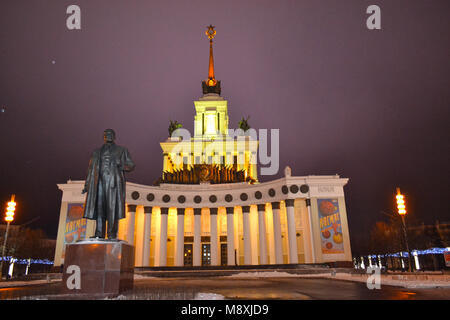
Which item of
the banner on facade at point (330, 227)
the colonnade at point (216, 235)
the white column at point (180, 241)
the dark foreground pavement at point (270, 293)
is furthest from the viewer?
the white column at point (180, 241)

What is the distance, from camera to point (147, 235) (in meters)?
44.1

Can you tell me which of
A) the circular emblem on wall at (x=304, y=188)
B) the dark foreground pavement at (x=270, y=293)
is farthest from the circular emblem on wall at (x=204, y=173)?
the dark foreground pavement at (x=270, y=293)

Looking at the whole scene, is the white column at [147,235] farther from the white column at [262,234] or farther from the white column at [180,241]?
the white column at [262,234]

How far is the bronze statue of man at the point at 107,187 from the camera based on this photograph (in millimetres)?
10234

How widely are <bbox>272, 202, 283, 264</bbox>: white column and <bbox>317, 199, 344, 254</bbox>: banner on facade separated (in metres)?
5.94

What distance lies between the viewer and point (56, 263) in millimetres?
40406

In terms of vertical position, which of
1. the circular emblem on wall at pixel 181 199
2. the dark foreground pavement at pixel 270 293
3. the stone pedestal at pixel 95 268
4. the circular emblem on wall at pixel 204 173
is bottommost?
the dark foreground pavement at pixel 270 293

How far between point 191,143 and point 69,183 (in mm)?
26672

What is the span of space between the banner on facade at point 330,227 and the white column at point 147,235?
25.7 meters

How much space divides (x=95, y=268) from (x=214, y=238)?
124 ft

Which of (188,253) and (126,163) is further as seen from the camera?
(188,253)

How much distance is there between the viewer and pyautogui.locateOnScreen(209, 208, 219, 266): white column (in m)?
44.9

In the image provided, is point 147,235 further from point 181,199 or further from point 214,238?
point 214,238

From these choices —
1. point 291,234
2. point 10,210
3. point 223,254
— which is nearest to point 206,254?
point 223,254
